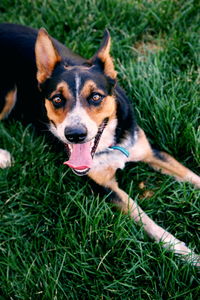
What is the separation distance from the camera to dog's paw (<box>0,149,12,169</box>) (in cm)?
412

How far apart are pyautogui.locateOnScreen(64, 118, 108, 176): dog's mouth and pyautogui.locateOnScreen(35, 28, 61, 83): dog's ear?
72cm

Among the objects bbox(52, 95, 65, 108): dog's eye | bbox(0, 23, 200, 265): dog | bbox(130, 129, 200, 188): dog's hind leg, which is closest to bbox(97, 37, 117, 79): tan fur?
bbox(0, 23, 200, 265): dog

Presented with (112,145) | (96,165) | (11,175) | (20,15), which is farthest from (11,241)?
(20,15)

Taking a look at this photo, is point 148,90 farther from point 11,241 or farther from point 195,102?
point 11,241

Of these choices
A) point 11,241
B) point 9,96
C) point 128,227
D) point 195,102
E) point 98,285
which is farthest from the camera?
point 9,96

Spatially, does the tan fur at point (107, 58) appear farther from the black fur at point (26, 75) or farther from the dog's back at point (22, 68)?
the dog's back at point (22, 68)

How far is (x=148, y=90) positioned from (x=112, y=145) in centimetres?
98

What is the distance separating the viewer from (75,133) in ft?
9.80

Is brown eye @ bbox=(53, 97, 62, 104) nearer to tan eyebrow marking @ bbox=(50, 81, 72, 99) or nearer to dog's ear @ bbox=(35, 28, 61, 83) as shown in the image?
tan eyebrow marking @ bbox=(50, 81, 72, 99)

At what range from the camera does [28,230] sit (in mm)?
3648

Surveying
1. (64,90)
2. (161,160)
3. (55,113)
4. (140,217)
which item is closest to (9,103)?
(55,113)

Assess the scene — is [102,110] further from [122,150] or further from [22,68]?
[22,68]

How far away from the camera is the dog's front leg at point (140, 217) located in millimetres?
3117

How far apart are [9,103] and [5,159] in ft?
2.41
